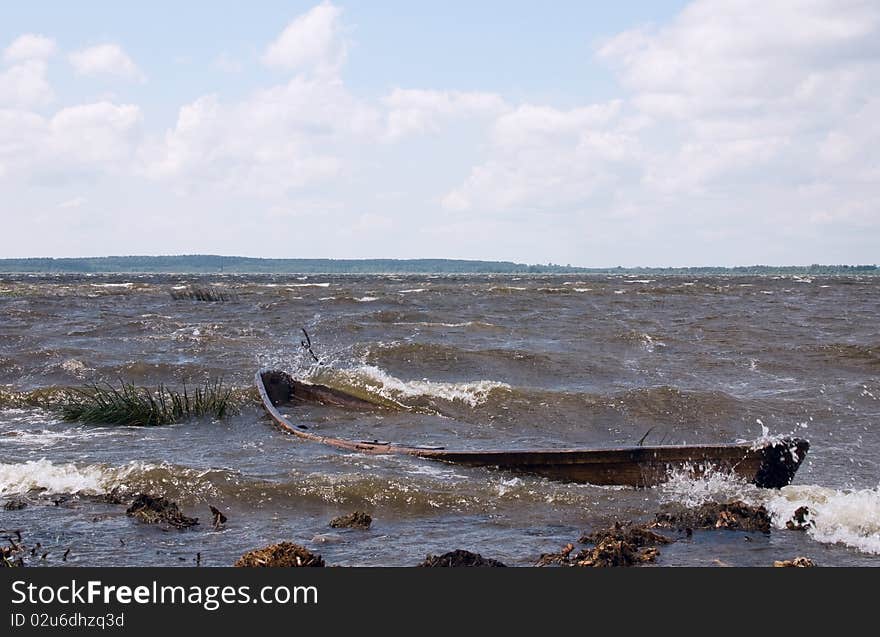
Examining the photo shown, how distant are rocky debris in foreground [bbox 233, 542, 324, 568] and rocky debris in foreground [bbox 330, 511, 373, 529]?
1.29m

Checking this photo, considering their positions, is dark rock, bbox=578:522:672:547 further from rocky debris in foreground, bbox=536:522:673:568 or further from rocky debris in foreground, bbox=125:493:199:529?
rocky debris in foreground, bbox=125:493:199:529

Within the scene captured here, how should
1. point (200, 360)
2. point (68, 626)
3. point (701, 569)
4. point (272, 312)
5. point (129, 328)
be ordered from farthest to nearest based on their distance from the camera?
point (272, 312), point (129, 328), point (200, 360), point (701, 569), point (68, 626)

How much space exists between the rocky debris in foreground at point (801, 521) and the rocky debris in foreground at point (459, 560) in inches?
106

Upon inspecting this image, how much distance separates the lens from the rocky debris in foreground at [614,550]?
613 cm

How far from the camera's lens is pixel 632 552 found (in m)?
6.30

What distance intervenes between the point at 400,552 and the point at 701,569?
2188 millimetres

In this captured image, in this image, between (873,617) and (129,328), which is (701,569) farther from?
(129,328)

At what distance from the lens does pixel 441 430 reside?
12.5 meters

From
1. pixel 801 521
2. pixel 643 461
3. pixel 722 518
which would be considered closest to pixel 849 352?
pixel 643 461

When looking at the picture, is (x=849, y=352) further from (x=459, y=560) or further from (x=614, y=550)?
(x=459, y=560)

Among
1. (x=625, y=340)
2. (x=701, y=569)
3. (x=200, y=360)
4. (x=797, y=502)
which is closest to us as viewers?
(x=701, y=569)

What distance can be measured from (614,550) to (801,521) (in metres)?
2.09

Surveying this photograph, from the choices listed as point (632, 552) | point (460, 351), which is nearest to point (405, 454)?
point (632, 552)

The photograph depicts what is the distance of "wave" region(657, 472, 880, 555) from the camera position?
23.1ft
